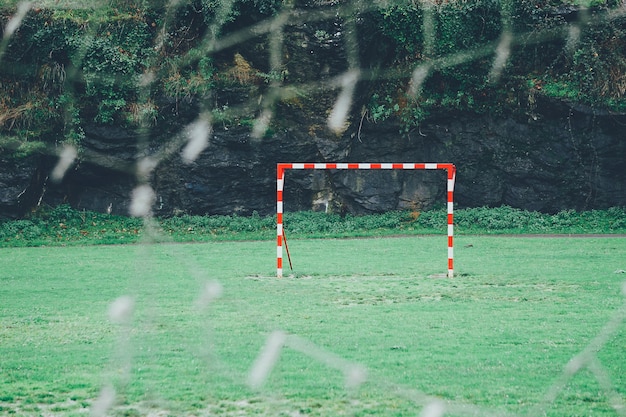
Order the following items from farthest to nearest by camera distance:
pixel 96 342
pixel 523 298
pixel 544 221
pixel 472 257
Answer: pixel 544 221
pixel 472 257
pixel 523 298
pixel 96 342

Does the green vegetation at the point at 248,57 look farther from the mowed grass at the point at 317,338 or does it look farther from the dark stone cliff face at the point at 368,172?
the mowed grass at the point at 317,338

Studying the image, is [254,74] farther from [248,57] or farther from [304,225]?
[304,225]

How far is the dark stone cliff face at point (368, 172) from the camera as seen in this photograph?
80.2 ft

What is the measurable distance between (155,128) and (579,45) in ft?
40.1

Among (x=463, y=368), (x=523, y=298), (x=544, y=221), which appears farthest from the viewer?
(x=544, y=221)

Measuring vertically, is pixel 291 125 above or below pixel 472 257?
above

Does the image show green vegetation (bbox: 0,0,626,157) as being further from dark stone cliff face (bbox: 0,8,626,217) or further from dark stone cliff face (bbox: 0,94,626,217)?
dark stone cliff face (bbox: 0,94,626,217)

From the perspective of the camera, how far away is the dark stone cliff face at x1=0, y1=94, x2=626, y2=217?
24.5 m

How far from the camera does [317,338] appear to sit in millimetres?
8641

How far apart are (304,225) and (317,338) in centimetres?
1496

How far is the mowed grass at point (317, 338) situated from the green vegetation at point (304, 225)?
6306 millimetres

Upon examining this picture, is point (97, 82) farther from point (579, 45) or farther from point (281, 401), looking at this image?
point (281, 401)

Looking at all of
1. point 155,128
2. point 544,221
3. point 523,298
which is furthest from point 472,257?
point 155,128

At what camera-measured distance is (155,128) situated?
24.5 m
